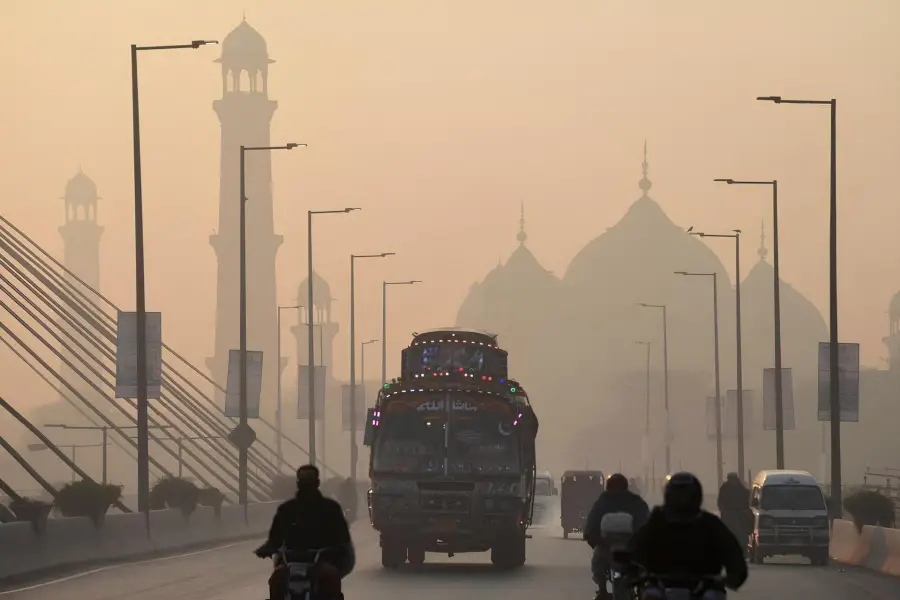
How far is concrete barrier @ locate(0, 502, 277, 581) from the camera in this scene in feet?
104

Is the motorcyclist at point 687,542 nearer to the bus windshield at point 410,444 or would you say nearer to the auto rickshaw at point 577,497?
the bus windshield at point 410,444

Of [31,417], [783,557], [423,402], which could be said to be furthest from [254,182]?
[423,402]

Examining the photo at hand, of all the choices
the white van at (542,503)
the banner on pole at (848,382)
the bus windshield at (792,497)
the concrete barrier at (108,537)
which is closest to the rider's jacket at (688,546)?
the concrete barrier at (108,537)

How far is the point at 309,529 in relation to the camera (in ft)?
54.5

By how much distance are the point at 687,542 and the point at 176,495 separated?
35.7 meters

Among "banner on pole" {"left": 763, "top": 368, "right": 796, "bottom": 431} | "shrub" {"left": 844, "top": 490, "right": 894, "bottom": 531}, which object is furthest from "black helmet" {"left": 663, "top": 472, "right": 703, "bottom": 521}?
"banner on pole" {"left": 763, "top": 368, "right": 796, "bottom": 431}

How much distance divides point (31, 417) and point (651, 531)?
178193mm

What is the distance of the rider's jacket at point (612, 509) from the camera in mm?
20703

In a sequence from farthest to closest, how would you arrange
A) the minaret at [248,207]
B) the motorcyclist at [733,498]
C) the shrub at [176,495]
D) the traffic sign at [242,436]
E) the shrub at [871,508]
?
the minaret at [248,207] → the traffic sign at [242,436] → the shrub at [176,495] → the shrub at [871,508] → the motorcyclist at [733,498]

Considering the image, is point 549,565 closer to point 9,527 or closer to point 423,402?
point 423,402

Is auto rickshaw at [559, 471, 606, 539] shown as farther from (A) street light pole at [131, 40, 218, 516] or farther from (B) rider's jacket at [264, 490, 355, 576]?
(B) rider's jacket at [264, 490, 355, 576]

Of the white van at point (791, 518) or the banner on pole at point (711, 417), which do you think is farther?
the banner on pole at point (711, 417)

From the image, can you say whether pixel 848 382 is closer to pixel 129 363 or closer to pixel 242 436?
pixel 242 436

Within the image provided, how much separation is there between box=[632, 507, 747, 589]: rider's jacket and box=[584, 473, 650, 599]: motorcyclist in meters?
6.76
